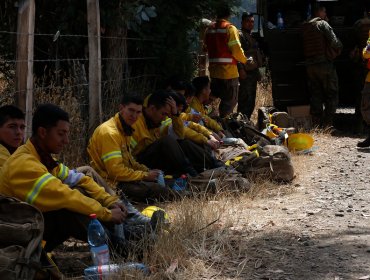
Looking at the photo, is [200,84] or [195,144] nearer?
[195,144]

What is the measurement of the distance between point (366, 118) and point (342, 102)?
273 centimetres

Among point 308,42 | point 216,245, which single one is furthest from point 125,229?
point 308,42

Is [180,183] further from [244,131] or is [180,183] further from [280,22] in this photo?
[280,22]

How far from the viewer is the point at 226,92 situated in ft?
33.4

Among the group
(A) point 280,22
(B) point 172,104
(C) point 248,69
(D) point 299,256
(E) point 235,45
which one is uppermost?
(A) point 280,22

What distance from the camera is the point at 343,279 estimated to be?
423 cm

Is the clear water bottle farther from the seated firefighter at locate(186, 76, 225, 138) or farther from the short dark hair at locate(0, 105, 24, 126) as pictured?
the short dark hair at locate(0, 105, 24, 126)

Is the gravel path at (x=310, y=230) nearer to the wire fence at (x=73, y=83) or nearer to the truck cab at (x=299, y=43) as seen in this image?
the wire fence at (x=73, y=83)

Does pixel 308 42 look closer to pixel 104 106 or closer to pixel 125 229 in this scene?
pixel 104 106

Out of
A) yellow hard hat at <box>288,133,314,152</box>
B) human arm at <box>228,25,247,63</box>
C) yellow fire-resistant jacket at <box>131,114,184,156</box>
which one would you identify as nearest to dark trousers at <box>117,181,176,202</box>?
yellow fire-resistant jacket at <box>131,114,184,156</box>

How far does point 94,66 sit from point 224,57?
308 cm

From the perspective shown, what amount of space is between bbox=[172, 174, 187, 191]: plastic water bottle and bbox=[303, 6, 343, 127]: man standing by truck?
4779mm

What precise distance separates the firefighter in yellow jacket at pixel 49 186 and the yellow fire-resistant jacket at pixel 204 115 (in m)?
3.95

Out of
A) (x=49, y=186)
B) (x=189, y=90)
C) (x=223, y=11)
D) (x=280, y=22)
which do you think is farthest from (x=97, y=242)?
(x=280, y=22)
